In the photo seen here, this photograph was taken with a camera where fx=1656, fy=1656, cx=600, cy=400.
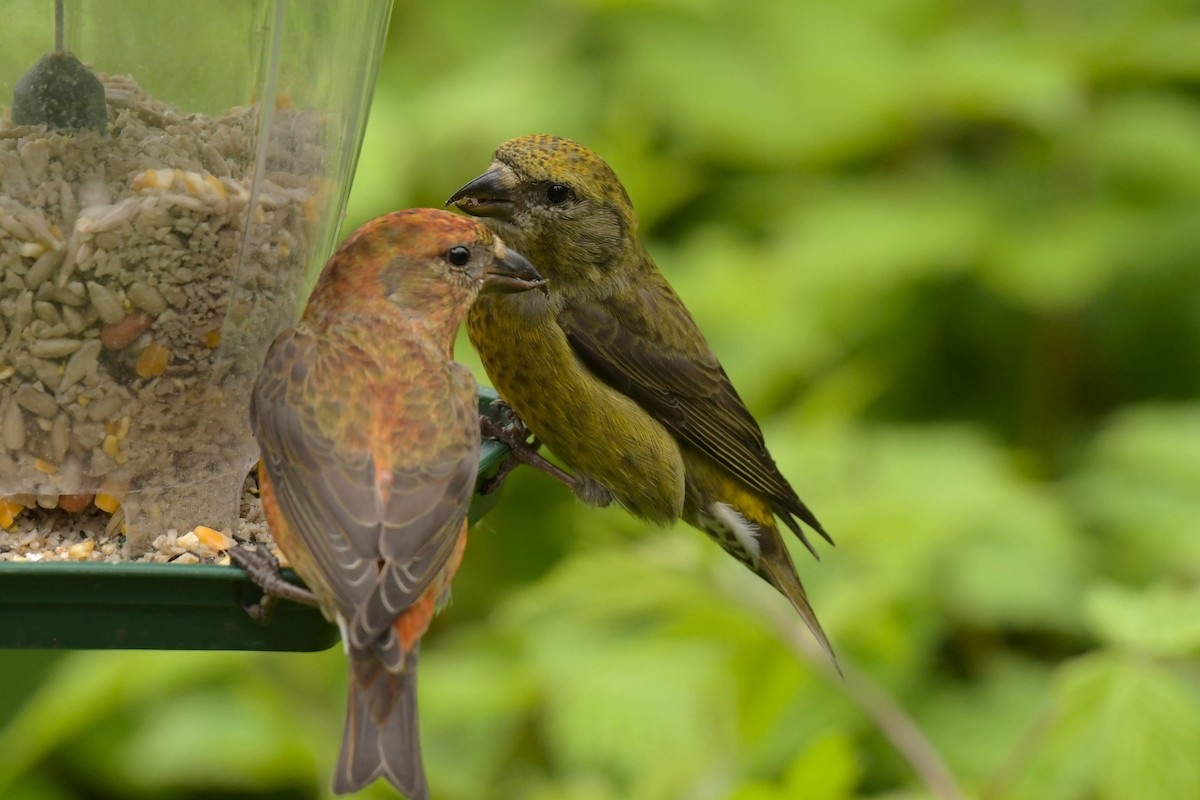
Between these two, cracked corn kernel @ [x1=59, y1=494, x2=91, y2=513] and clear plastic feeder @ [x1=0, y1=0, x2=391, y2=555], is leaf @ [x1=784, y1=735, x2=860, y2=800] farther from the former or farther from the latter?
cracked corn kernel @ [x1=59, y1=494, x2=91, y2=513]

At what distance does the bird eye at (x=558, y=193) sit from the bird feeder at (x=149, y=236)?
2.82ft

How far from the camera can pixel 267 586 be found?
301 cm

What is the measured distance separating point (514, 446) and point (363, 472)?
3.66ft

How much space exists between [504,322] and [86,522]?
4.31 ft

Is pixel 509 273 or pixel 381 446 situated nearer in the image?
pixel 381 446

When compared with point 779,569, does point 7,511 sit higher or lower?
higher

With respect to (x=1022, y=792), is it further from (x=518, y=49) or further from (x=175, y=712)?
(x=518, y=49)

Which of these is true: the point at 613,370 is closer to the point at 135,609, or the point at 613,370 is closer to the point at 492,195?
the point at 492,195

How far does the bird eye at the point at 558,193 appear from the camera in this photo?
4.36 meters

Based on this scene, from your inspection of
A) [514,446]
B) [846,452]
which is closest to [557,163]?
[514,446]

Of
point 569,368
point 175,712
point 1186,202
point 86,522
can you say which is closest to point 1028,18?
point 1186,202

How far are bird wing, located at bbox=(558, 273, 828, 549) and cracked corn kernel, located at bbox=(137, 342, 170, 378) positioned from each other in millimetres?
1329

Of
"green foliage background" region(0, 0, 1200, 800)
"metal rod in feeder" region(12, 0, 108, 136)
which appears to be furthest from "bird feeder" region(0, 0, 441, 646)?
"green foliage background" region(0, 0, 1200, 800)

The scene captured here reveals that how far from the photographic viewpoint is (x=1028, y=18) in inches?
294
